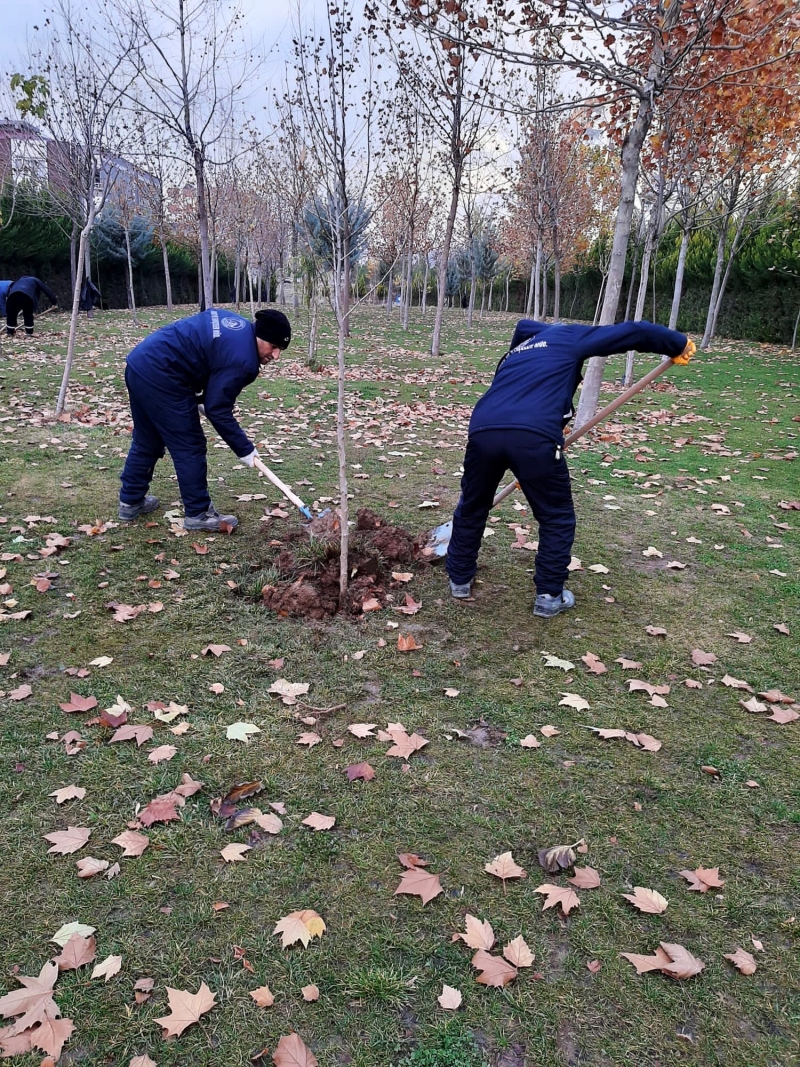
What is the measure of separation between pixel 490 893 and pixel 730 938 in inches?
28.1

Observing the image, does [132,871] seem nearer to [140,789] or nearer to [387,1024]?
[140,789]

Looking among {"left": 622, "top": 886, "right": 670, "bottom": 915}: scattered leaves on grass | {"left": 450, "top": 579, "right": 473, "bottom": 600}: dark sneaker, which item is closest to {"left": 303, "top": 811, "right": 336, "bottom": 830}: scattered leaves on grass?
{"left": 622, "top": 886, "right": 670, "bottom": 915}: scattered leaves on grass

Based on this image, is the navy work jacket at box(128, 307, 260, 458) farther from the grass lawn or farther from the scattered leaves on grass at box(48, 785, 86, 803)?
the scattered leaves on grass at box(48, 785, 86, 803)

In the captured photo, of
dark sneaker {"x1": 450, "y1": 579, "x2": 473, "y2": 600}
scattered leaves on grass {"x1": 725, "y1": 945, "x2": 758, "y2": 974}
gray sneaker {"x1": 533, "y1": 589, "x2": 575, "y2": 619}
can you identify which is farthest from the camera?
dark sneaker {"x1": 450, "y1": 579, "x2": 473, "y2": 600}

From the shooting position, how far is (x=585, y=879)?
7.06 feet

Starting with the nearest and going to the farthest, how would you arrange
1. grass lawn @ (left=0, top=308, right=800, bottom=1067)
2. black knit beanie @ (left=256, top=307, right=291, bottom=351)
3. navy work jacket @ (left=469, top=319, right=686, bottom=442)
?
grass lawn @ (left=0, top=308, right=800, bottom=1067) → navy work jacket @ (left=469, top=319, right=686, bottom=442) → black knit beanie @ (left=256, top=307, right=291, bottom=351)

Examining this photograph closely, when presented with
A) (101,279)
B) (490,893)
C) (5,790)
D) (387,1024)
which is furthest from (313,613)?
(101,279)

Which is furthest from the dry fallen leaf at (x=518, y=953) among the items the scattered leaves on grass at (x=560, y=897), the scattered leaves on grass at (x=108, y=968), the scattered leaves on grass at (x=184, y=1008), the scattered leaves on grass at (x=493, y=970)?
the scattered leaves on grass at (x=108, y=968)

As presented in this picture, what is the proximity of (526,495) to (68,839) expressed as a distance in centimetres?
255

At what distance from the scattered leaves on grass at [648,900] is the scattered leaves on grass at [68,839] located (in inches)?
71.7

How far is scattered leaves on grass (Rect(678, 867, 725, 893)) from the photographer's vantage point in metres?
2.13

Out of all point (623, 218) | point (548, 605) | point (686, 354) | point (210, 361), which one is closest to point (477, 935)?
point (548, 605)

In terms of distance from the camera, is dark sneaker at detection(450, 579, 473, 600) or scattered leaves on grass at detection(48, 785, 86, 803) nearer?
scattered leaves on grass at detection(48, 785, 86, 803)

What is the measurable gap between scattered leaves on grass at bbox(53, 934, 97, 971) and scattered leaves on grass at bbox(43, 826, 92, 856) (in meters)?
Answer: 0.36
